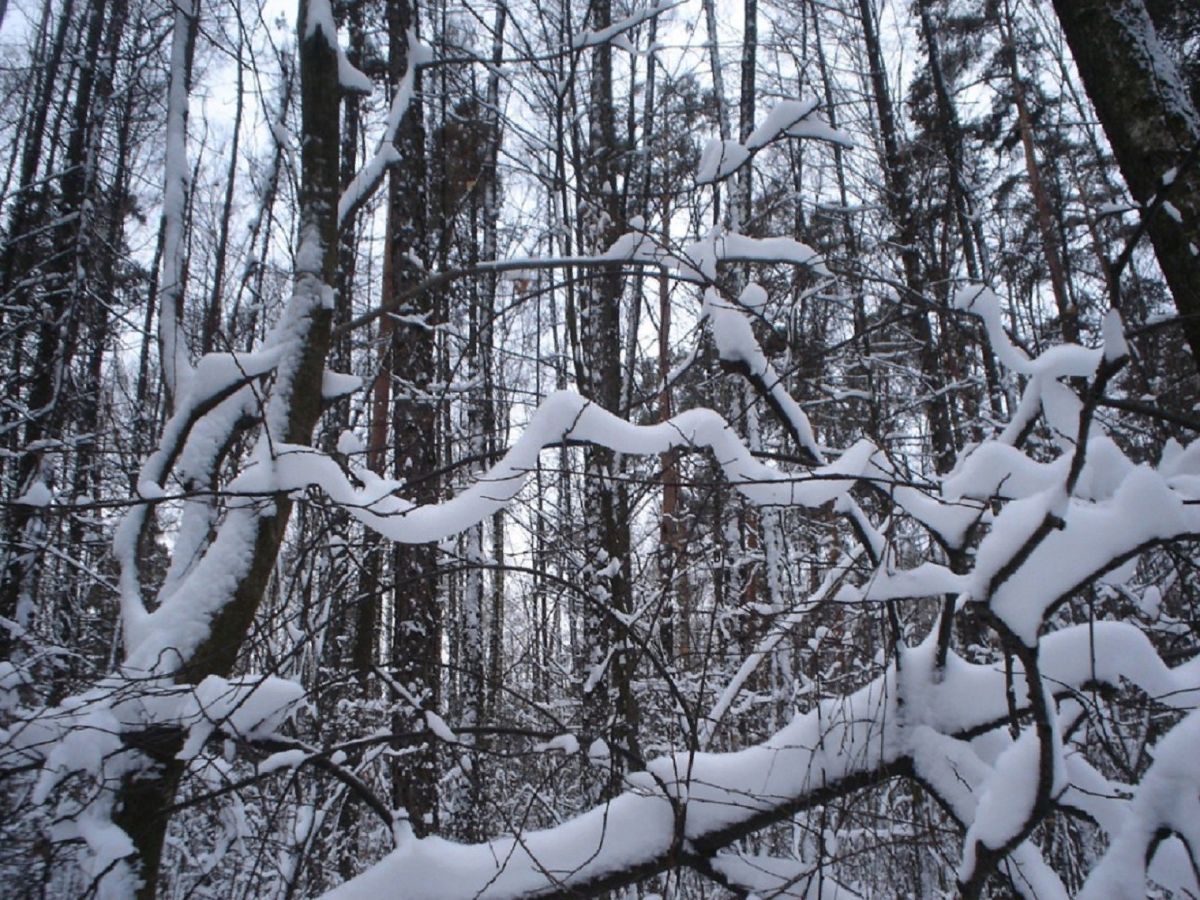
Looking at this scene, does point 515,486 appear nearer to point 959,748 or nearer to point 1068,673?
point 959,748

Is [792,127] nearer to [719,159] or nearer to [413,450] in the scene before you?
[719,159]

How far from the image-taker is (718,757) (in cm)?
212

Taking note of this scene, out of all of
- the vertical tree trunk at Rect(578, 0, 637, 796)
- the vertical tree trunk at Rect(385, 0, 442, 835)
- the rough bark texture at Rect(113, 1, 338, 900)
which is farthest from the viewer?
the vertical tree trunk at Rect(385, 0, 442, 835)

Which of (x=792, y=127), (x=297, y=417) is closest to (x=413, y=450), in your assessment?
(x=297, y=417)

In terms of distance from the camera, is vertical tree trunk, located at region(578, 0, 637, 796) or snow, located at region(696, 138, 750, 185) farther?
vertical tree trunk, located at region(578, 0, 637, 796)

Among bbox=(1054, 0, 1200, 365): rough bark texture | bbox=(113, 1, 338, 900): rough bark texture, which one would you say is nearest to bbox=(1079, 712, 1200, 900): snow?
bbox=(1054, 0, 1200, 365): rough bark texture

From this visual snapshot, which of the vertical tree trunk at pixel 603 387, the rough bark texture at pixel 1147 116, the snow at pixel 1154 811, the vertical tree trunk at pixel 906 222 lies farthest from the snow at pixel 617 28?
the vertical tree trunk at pixel 906 222

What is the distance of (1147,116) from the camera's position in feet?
8.82

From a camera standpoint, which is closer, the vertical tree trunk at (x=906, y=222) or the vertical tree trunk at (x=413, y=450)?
the vertical tree trunk at (x=413, y=450)

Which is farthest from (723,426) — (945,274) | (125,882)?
(945,274)

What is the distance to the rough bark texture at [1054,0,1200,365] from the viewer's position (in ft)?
8.43

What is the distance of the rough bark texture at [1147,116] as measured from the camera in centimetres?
257

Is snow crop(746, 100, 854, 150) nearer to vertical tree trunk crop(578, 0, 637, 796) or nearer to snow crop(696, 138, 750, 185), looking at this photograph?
snow crop(696, 138, 750, 185)

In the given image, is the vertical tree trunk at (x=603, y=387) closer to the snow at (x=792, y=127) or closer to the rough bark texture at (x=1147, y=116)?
the snow at (x=792, y=127)
